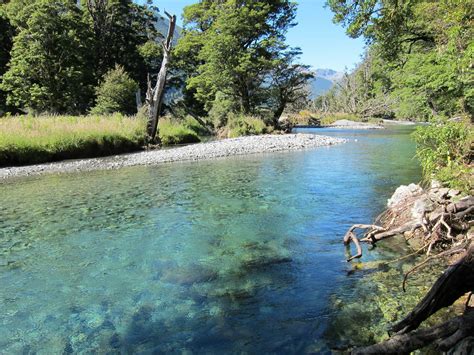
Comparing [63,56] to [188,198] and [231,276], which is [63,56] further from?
[231,276]

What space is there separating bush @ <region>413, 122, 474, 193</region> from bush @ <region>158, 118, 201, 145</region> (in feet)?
64.4

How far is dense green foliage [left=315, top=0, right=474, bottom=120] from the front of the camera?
9.55m

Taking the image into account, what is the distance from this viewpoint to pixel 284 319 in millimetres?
4418

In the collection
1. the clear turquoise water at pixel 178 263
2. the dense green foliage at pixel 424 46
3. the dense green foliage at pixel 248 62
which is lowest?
the clear turquoise water at pixel 178 263

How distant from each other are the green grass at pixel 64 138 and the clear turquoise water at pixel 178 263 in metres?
5.91

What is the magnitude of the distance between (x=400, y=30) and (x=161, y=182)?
9.93 meters

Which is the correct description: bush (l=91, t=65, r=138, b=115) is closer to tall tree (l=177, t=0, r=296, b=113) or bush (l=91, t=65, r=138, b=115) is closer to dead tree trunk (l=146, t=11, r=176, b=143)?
tall tree (l=177, t=0, r=296, b=113)

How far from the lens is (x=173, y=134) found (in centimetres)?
2716

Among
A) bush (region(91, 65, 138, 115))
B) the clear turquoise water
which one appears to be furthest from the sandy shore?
bush (region(91, 65, 138, 115))

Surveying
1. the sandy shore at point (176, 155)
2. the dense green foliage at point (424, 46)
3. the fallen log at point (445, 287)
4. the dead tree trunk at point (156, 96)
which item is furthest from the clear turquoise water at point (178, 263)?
the dead tree trunk at point (156, 96)

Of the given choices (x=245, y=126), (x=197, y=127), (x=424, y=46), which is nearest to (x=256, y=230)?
(x=424, y=46)

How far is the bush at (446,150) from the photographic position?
7.34 meters

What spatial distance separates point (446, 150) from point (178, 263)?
599 centimetres

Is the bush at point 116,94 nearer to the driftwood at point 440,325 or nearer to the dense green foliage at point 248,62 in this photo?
the dense green foliage at point 248,62
